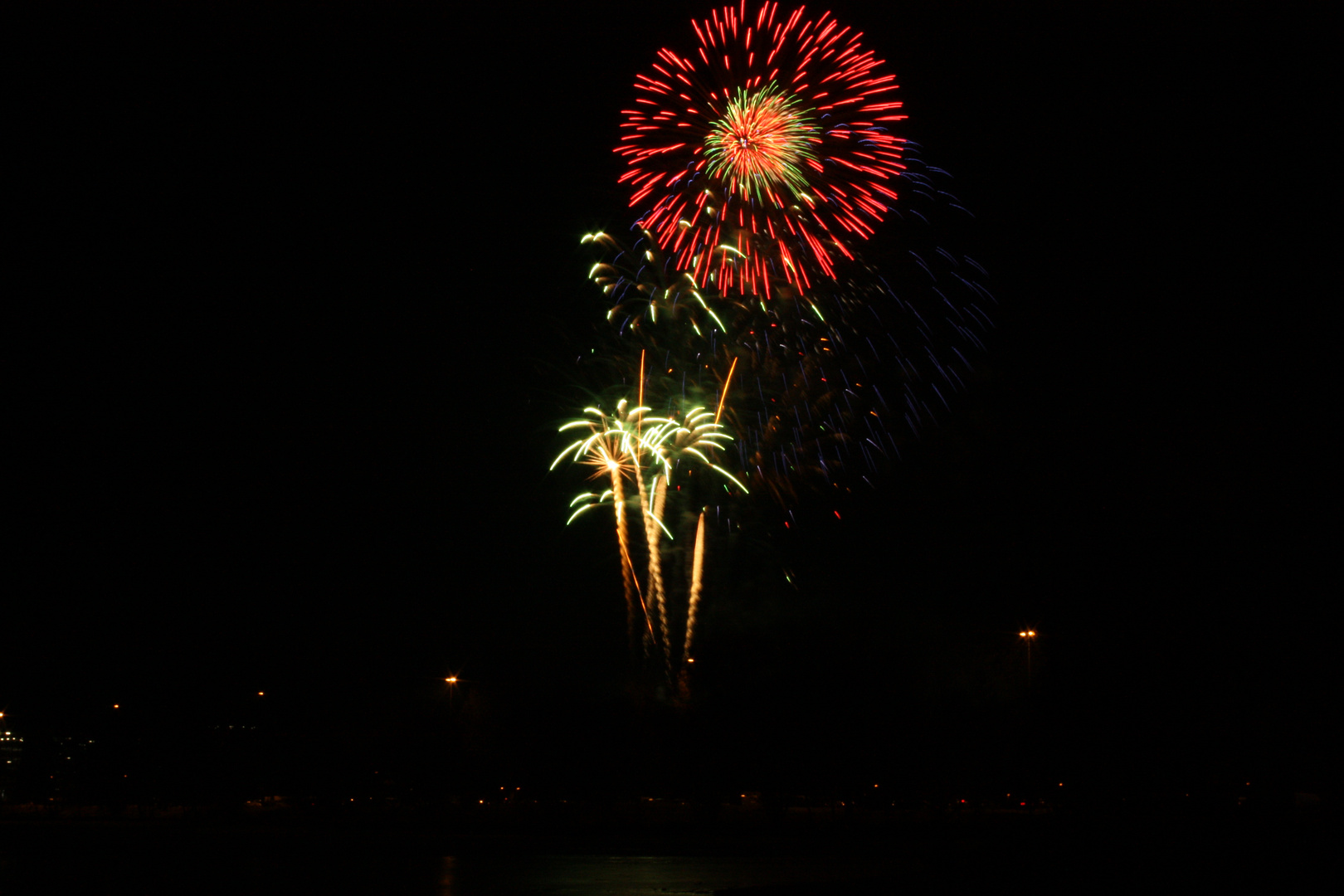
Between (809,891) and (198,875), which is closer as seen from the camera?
(809,891)

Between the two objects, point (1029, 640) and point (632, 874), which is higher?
point (1029, 640)

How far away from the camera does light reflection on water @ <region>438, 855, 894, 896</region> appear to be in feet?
43.5

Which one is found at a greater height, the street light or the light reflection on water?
the street light

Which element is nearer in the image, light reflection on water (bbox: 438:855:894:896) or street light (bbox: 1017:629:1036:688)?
light reflection on water (bbox: 438:855:894:896)

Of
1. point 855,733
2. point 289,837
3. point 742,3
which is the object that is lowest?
point 289,837

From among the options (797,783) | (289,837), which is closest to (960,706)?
(797,783)

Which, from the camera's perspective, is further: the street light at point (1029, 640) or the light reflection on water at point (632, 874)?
the street light at point (1029, 640)

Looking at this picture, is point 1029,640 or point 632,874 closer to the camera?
point 632,874

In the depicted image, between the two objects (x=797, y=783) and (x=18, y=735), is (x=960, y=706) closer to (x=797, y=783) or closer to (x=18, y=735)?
(x=797, y=783)

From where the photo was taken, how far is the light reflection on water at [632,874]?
1326cm

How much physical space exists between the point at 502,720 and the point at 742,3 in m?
25.2

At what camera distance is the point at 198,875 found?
1530cm

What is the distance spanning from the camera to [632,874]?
15.4 m

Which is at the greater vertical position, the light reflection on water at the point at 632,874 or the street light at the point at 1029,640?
the street light at the point at 1029,640
